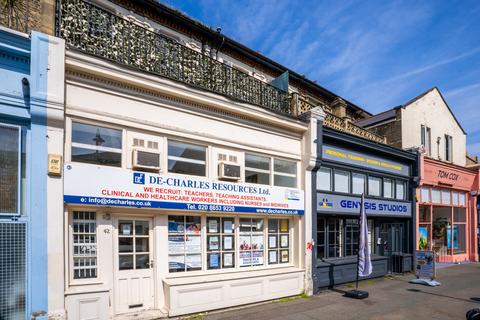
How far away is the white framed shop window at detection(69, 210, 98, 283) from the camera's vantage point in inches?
262

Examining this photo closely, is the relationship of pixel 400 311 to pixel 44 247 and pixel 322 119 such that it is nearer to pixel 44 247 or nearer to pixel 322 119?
pixel 322 119

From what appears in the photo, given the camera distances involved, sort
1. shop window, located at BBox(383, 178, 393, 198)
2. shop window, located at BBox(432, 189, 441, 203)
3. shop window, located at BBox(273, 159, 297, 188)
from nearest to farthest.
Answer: shop window, located at BBox(273, 159, 297, 188) < shop window, located at BBox(383, 178, 393, 198) < shop window, located at BBox(432, 189, 441, 203)

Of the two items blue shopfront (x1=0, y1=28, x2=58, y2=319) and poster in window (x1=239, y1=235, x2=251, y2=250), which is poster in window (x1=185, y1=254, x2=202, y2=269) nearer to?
poster in window (x1=239, y1=235, x2=251, y2=250)

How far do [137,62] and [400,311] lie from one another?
8.94 metres

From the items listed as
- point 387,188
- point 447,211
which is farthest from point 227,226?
point 447,211

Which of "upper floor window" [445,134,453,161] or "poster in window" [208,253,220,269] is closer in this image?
"poster in window" [208,253,220,269]

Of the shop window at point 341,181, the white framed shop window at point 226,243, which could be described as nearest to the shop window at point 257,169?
the white framed shop window at point 226,243

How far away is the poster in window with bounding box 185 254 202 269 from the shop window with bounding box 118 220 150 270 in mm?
1014

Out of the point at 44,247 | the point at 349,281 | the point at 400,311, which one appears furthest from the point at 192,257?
the point at 349,281

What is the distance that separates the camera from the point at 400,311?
8.64 meters

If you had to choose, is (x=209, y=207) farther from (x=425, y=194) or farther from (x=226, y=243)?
(x=425, y=194)

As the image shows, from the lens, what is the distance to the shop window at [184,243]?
7938 mm

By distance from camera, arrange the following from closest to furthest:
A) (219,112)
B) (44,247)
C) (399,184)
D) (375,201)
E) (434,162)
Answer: (44,247) < (219,112) < (375,201) < (399,184) < (434,162)

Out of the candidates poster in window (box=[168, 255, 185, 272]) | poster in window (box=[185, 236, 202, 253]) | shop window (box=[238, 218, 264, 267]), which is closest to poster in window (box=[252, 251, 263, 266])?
shop window (box=[238, 218, 264, 267])
